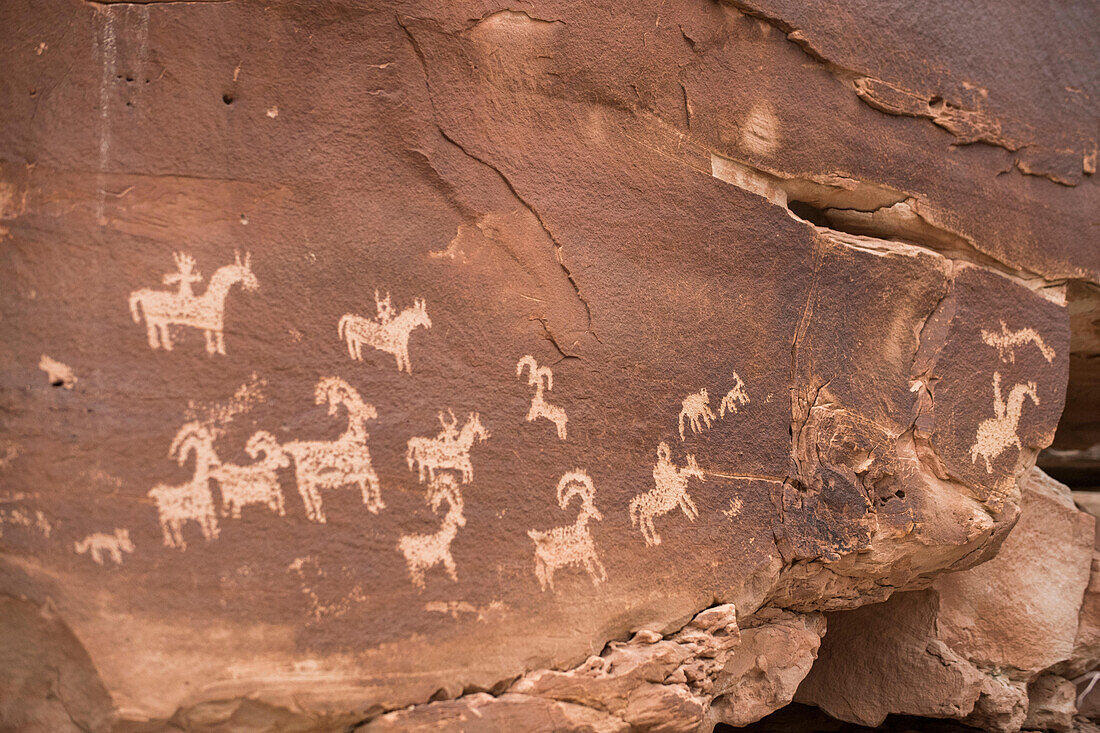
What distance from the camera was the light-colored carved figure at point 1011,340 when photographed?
2.49 meters

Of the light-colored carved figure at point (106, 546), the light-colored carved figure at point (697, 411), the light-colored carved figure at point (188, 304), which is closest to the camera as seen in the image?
the light-colored carved figure at point (106, 546)

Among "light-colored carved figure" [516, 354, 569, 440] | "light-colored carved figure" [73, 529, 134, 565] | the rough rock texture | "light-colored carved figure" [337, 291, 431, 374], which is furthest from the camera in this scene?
the rough rock texture

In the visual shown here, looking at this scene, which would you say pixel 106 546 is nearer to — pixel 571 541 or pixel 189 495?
pixel 189 495

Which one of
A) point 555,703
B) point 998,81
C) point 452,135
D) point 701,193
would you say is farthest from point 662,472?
point 998,81

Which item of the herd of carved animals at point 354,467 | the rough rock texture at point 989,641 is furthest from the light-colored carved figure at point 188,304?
the rough rock texture at point 989,641

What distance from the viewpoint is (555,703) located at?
1.76 m

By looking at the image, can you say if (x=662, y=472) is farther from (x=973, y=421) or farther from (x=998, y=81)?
(x=998, y=81)

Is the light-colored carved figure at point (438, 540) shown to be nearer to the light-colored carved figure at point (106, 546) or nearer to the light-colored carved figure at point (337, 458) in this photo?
the light-colored carved figure at point (337, 458)

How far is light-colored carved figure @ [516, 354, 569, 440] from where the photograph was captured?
1.85 m

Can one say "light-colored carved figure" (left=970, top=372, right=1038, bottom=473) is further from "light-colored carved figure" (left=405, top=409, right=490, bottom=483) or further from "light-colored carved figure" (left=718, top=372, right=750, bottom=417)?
"light-colored carved figure" (left=405, top=409, right=490, bottom=483)

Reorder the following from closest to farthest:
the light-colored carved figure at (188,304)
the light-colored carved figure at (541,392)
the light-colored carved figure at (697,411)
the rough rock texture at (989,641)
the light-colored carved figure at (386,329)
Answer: the light-colored carved figure at (188,304) → the light-colored carved figure at (386,329) → the light-colored carved figure at (541,392) → the light-colored carved figure at (697,411) → the rough rock texture at (989,641)

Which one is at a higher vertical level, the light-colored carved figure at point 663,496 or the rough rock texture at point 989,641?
the light-colored carved figure at point 663,496

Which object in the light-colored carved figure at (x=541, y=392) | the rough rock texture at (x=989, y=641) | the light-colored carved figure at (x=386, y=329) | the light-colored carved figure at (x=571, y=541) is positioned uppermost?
the light-colored carved figure at (x=386, y=329)

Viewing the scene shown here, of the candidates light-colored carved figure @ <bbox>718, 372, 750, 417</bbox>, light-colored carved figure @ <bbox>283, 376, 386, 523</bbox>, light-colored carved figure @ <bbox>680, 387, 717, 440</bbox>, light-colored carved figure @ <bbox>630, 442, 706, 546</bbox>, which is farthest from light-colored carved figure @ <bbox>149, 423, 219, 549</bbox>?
light-colored carved figure @ <bbox>718, 372, 750, 417</bbox>
